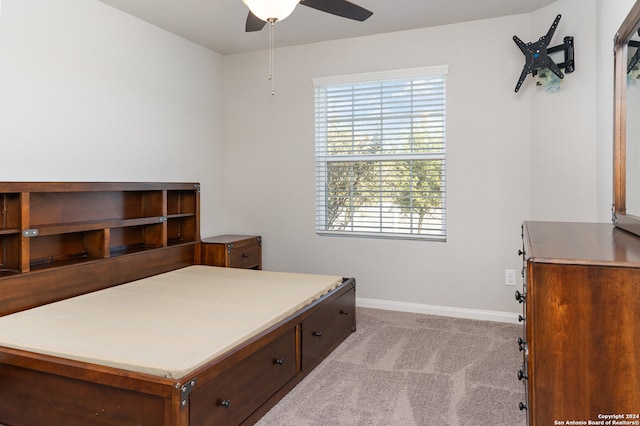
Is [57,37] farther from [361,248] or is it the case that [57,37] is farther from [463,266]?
[463,266]

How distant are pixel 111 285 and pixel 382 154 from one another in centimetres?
242

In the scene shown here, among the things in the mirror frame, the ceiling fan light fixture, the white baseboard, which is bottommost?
the white baseboard

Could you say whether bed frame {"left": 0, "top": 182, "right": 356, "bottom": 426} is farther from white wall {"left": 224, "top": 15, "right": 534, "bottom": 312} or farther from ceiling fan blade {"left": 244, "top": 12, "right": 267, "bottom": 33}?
ceiling fan blade {"left": 244, "top": 12, "right": 267, "bottom": 33}

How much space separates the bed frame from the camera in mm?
1642

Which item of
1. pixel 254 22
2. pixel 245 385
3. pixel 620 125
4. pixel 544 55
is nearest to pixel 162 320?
pixel 245 385

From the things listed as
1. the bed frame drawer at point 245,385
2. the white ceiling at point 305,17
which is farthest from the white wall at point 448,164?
the bed frame drawer at point 245,385

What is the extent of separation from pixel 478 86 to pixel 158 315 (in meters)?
2.95

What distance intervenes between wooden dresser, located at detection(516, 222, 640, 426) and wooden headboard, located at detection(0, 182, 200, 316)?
8.35ft

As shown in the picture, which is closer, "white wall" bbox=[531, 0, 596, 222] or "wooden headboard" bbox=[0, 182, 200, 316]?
"wooden headboard" bbox=[0, 182, 200, 316]

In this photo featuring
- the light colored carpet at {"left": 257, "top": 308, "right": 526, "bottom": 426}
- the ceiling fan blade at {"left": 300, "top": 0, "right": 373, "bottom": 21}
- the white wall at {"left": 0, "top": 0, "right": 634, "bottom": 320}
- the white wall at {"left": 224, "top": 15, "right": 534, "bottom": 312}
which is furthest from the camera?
the white wall at {"left": 224, "top": 15, "right": 534, "bottom": 312}

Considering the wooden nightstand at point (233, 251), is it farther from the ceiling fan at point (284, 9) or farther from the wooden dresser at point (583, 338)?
the wooden dresser at point (583, 338)

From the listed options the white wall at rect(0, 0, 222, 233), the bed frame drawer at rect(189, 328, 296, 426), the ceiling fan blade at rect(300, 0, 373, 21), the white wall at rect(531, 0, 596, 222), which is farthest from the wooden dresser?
the white wall at rect(0, 0, 222, 233)

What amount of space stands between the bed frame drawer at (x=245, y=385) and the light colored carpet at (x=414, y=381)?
0.44ft

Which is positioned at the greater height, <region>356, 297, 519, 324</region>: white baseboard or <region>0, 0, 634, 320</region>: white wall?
<region>0, 0, 634, 320</region>: white wall
